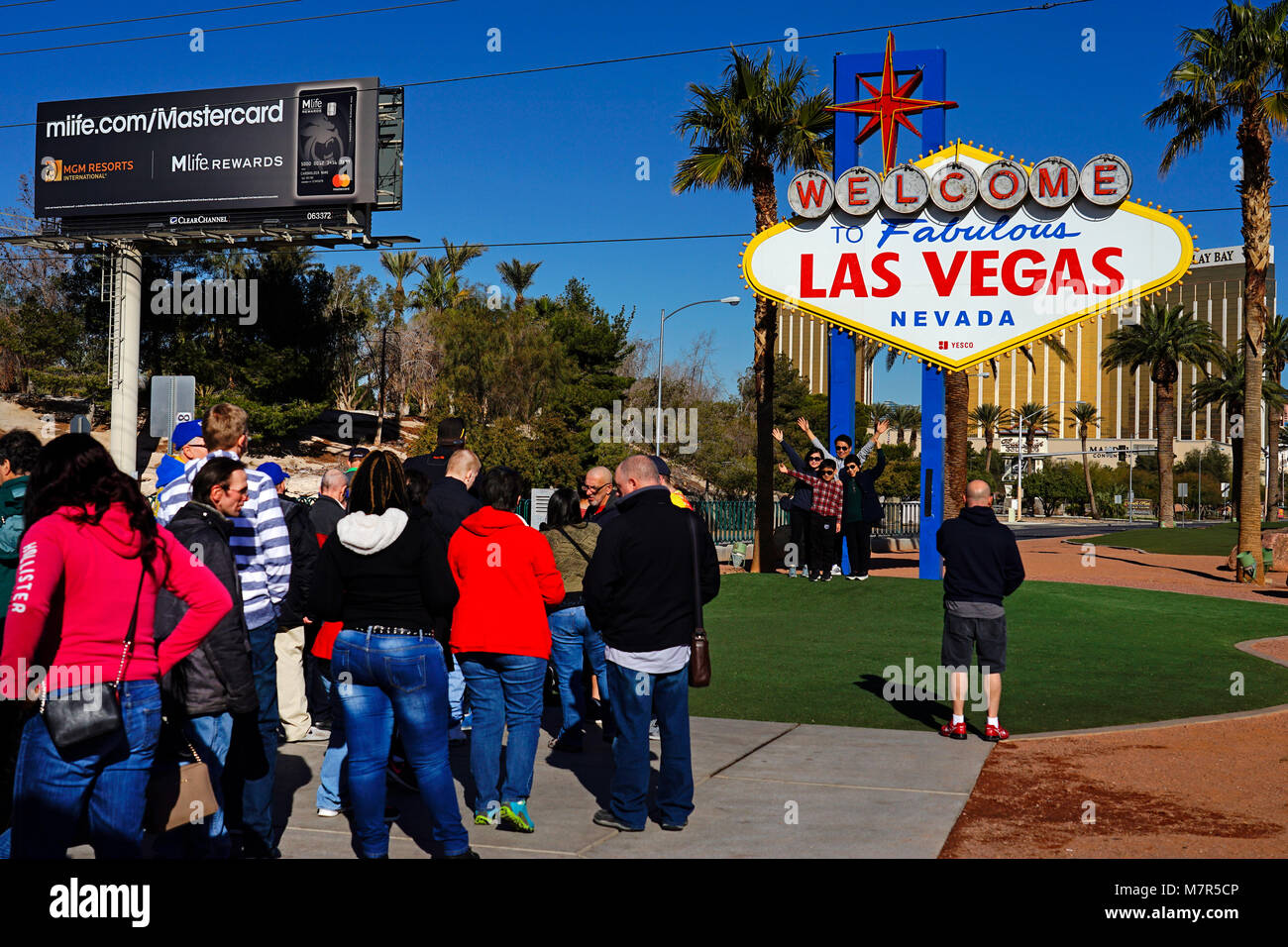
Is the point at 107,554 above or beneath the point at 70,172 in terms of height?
beneath

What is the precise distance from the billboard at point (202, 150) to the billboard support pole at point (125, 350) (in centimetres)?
185

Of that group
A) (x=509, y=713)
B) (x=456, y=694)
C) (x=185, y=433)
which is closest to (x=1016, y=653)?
(x=456, y=694)

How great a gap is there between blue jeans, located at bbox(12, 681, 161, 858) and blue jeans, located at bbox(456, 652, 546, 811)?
2071 mm

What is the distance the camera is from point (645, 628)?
6.03 meters

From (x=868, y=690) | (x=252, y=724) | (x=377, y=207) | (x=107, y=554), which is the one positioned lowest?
(x=868, y=690)

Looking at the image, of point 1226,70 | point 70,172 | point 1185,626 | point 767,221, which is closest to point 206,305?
point 70,172

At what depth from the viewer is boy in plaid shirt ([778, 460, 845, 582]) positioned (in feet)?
56.8

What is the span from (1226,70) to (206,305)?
36416 millimetres

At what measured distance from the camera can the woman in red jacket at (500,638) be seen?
19.5 feet

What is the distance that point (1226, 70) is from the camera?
22.4m

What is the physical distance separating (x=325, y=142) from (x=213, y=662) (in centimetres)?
3523

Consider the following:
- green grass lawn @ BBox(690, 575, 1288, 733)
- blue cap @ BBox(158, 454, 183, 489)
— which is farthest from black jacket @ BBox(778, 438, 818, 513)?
blue cap @ BBox(158, 454, 183, 489)

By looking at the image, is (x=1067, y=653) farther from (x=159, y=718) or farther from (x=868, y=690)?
(x=159, y=718)

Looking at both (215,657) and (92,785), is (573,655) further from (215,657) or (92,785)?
(92,785)
